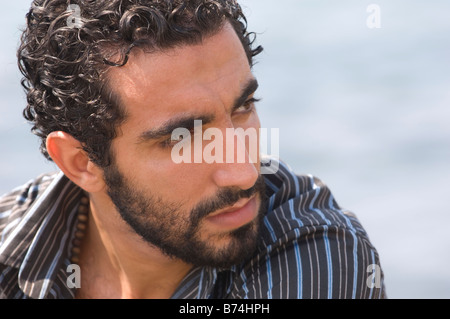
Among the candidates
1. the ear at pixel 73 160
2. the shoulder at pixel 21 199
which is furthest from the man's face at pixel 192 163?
the shoulder at pixel 21 199

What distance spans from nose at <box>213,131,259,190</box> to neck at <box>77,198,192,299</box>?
558 mm

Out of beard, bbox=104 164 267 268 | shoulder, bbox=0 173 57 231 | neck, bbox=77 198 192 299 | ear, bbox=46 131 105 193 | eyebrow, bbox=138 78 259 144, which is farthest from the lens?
shoulder, bbox=0 173 57 231

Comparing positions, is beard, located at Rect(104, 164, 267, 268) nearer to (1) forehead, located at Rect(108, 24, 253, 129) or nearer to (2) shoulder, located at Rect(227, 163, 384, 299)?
(2) shoulder, located at Rect(227, 163, 384, 299)

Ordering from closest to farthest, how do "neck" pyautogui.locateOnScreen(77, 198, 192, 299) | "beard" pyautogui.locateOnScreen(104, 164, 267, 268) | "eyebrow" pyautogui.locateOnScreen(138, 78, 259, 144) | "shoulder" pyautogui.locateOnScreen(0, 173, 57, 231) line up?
"eyebrow" pyautogui.locateOnScreen(138, 78, 259, 144) → "beard" pyautogui.locateOnScreen(104, 164, 267, 268) → "neck" pyautogui.locateOnScreen(77, 198, 192, 299) → "shoulder" pyautogui.locateOnScreen(0, 173, 57, 231)

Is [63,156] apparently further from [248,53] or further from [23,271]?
[248,53]

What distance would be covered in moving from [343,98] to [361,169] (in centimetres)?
79

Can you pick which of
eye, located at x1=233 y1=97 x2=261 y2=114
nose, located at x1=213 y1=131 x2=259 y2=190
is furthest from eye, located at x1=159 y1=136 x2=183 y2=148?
eye, located at x1=233 y1=97 x2=261 y2=114

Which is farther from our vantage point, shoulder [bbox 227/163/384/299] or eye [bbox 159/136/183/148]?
shoulder [bbox 227/163/384/299]

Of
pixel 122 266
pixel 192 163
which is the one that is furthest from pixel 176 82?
pixel 122 266

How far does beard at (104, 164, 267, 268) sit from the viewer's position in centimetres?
261

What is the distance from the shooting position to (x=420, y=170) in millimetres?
5242

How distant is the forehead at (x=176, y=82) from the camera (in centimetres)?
248

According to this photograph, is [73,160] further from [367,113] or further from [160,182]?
[367,113]
